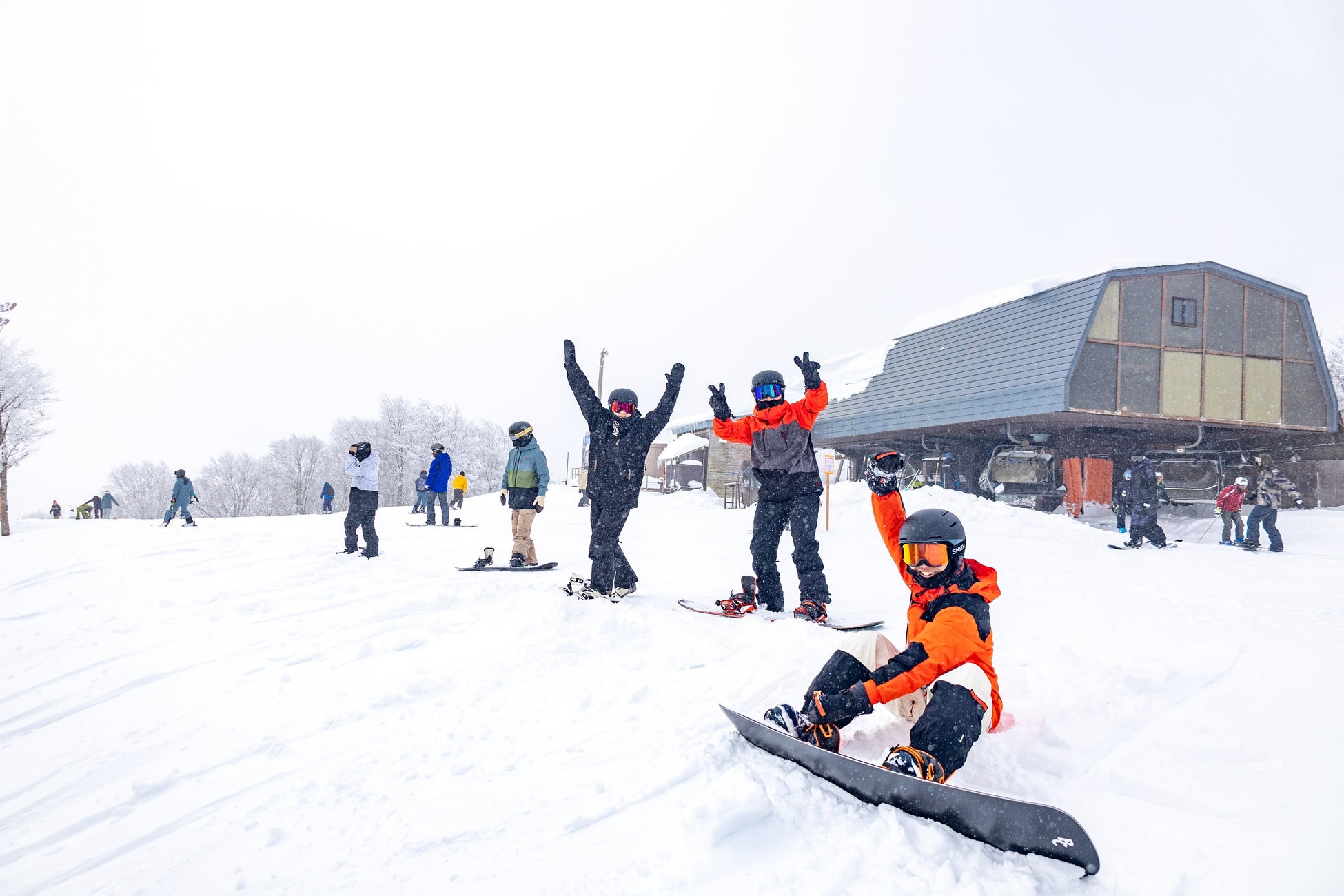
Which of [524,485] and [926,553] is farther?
[524,485]

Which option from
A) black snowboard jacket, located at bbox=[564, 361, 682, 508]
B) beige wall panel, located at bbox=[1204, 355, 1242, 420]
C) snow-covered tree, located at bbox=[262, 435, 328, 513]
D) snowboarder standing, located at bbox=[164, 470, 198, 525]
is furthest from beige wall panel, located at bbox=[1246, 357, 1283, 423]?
snow-covered tree, located at bbox=[262, 435, 328, 513]

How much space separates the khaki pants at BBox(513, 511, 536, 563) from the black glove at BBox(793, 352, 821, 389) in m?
3.81

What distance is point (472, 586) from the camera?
19.2ft

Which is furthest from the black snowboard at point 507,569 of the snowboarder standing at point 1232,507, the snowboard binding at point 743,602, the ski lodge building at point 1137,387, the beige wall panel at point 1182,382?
the beige wall panel at point 1182,382

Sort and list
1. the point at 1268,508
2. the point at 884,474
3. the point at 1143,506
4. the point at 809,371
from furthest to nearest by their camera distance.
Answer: the point at 1143,506
the point at 1268,508
the point at 809,371
the point at 884,474

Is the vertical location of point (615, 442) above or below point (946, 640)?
above

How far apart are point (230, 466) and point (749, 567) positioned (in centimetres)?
7474

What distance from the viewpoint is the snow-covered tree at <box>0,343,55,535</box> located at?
27.2 meters

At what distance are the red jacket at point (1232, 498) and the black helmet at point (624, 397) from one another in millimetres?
12731

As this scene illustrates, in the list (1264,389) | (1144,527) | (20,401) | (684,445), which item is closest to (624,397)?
(1144,527)

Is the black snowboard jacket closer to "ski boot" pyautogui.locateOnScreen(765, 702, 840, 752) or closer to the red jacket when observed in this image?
"ski boot" pyautogui.locateOnScreen(765, 702, 840, 752)

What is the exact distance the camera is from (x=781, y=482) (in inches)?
206

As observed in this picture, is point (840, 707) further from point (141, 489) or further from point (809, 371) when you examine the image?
point (141, 489)

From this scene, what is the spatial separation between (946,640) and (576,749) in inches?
66.5
